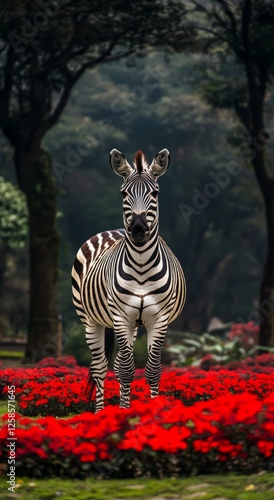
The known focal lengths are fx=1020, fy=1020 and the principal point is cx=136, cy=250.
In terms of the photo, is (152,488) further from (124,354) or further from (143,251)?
(143,251)

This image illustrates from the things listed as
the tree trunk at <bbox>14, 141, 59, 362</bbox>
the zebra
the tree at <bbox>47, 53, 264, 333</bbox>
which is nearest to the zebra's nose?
the zebra

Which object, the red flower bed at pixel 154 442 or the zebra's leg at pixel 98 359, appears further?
the zebra's leg at pixel 98 359

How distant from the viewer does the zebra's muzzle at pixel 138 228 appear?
12398mm

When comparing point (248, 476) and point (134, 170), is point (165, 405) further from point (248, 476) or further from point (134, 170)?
point (134, 170)

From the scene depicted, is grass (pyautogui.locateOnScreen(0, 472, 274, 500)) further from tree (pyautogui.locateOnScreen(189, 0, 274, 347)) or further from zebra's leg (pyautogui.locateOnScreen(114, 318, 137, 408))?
tree (pyautogui.locateOnScreen(189, 0, 274, 347))

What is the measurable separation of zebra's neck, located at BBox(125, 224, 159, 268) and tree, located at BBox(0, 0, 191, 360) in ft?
43.3

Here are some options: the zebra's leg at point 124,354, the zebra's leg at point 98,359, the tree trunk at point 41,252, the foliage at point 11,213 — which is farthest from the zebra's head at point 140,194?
the foliage at point 11,213

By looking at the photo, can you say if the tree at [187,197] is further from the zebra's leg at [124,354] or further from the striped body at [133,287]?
the zebra's leg at [124,354]

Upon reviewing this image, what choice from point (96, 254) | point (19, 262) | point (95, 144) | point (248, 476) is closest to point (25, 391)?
point (96, 254)

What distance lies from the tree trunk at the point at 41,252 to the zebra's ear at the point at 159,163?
13.8 meters

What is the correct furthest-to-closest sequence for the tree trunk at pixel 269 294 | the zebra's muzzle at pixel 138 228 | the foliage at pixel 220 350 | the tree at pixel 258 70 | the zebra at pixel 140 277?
the foliage at pixel 220 350 < the tree at pixel 258 70 < the tree trunk at pixel 269 294 < the zebra at pixel 140 277 < the zebra's muzzle at pixel 138 228

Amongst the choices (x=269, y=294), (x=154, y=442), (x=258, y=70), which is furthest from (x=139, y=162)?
(x=258, y=70)

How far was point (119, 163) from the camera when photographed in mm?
13055

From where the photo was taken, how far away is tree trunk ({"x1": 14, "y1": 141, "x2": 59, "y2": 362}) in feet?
86.7
